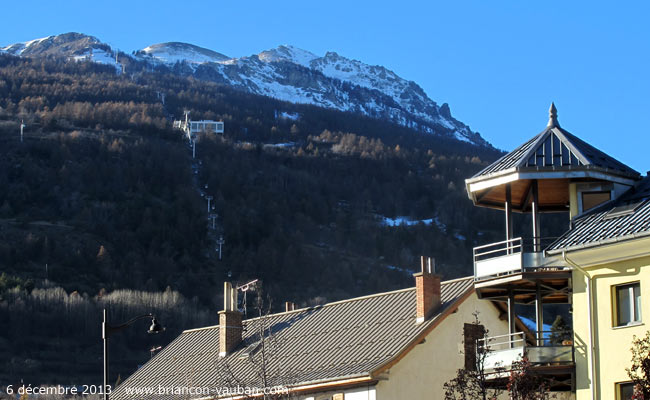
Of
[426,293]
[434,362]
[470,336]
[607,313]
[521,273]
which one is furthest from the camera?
[426,293]

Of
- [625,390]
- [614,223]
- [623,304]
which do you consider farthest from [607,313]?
[614,223]

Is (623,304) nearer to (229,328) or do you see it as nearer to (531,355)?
(531,355)

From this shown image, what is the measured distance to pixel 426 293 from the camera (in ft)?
122

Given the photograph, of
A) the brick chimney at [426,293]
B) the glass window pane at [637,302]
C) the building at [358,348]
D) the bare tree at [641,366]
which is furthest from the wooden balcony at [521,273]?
the brick chimney at [426,293]

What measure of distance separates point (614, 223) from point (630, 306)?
2.04 meters

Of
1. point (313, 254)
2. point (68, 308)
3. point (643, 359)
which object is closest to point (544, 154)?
point (643, 359)

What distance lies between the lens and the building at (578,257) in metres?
26.3

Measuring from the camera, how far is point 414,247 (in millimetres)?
192375

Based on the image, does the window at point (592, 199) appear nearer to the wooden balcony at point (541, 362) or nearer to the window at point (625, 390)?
the wooden balcony at point (541, 362)

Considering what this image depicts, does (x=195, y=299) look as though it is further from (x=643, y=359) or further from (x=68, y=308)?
(x=643, y=359)

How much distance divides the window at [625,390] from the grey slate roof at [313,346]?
1011 centimetres

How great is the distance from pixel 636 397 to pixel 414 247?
559ft

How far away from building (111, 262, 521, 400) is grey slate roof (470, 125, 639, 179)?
296 inches

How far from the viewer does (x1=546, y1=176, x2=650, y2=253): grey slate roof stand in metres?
26.2
